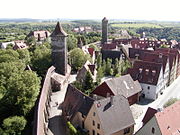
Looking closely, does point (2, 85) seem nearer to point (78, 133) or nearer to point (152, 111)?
point (78, 133)

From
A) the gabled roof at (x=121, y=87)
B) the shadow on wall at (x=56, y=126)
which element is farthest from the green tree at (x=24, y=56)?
the shadow on wall at (x=56, y=126)

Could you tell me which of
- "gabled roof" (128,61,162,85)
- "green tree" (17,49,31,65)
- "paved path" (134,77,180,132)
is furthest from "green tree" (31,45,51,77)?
"paved path" (134,77,180,132)

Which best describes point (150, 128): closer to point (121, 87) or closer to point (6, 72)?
point (121, 87)

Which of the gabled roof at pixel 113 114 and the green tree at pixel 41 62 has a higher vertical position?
the green tree at pixel 41 62

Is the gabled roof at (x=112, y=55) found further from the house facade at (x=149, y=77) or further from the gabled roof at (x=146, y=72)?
the house facade at (x=149, y=77)

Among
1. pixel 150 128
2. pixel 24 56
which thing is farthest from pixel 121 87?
pixel 24 56

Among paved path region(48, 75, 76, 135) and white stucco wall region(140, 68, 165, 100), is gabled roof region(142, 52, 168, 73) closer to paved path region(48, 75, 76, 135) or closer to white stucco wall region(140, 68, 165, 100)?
white stucco wall region(140, 68, 165, 100)

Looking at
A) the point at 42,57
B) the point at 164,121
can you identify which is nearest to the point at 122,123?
the point at 164,121
